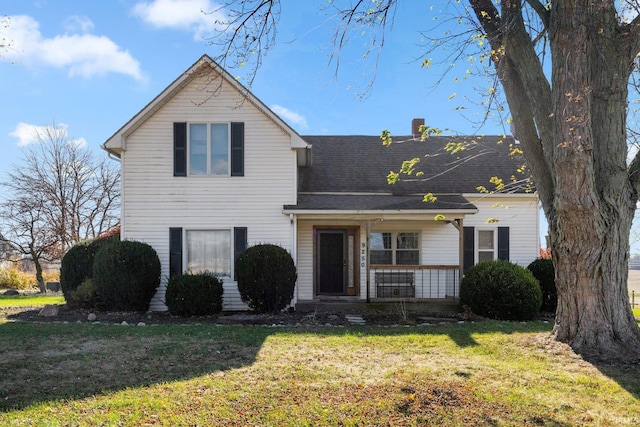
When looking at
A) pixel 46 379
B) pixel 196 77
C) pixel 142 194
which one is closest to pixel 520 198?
pixel 196 77

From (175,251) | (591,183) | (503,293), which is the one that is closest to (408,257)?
(503,293)

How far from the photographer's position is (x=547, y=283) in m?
11.8

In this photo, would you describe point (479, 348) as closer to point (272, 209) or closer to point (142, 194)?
point (272, 209)

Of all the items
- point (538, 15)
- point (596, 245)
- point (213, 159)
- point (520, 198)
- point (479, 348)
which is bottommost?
point (479, 348)

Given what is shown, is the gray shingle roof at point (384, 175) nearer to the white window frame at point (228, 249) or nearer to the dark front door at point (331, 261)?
the dark front door at point (331, 261)

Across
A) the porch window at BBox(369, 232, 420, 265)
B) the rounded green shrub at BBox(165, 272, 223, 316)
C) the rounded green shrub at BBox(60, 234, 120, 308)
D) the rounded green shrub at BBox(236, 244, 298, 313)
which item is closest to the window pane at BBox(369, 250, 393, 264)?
the porch window at BBox(369, 232, 420, 265)

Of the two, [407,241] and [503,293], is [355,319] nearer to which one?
[503,293]

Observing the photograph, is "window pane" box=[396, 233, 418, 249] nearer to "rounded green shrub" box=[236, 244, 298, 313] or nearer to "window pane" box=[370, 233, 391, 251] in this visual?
"window pane" box=[370, 233, 391, 251]

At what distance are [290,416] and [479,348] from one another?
157 inches

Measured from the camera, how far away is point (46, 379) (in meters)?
5.45

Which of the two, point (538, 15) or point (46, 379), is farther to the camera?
point (538, 15)

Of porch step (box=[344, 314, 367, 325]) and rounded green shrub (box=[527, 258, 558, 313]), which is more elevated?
rounded green shrub (box=[527, 258, 558, 313])

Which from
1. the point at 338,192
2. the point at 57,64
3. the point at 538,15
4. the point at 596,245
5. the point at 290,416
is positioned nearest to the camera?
the point at 290,416

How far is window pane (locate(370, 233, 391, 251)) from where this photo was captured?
13.8m
